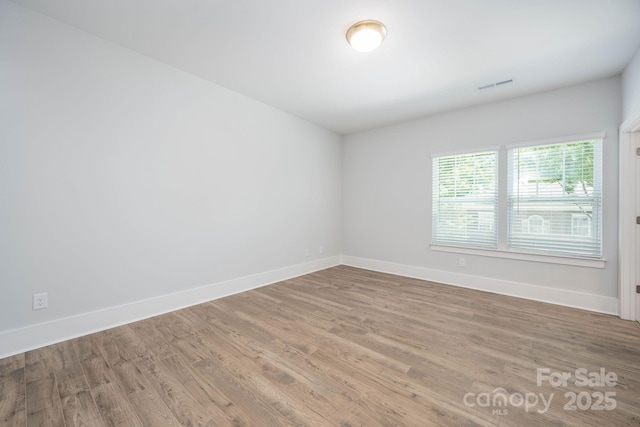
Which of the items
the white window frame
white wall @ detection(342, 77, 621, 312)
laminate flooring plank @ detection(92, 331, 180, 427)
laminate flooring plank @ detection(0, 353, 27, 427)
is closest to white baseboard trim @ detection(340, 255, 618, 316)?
white wall @ detection(342, 77, 621, 312)

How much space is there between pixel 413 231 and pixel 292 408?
3.51 m

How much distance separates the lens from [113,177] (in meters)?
2.53

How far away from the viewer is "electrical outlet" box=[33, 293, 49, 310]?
7.02 feet

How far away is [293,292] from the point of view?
3.60 m

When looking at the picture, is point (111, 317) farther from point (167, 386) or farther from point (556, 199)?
point (556, 199)

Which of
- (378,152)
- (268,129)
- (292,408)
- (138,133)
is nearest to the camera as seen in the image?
(292,408)

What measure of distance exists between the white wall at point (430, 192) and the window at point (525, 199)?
0.13 meters

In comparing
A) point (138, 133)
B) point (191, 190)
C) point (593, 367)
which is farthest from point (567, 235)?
point (138, 133)

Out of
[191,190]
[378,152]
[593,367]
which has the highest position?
[378,152]

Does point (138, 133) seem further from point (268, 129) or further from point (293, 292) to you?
point (293, 292)

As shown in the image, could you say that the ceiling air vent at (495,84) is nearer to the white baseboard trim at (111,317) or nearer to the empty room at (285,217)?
the empty room at (285,217)

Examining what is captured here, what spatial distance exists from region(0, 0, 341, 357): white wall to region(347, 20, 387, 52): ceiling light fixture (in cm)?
194

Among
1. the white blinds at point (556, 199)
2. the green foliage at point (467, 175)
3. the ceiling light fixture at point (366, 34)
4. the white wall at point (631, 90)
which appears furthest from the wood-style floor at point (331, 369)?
the ceiling light fixture at point (366, 34)

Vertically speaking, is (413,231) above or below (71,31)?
below
